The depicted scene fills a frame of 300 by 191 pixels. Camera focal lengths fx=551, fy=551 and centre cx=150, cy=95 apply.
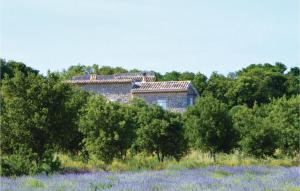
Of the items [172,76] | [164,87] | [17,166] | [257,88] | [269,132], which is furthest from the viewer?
[172,76]

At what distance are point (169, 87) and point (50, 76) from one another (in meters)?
27.2

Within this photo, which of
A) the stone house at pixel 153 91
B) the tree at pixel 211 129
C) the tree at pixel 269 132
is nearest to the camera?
the tree at pixel 211 129

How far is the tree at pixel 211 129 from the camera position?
22000 mm

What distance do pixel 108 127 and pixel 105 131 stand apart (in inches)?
7.1

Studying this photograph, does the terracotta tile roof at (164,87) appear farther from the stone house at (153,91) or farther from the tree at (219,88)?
the tree at (219,88)

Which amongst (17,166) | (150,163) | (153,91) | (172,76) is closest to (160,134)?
(150,163)

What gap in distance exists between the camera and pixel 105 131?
18.7 meters

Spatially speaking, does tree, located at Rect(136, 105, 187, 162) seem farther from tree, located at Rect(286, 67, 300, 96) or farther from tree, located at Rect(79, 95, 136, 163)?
tree, located at Rect(286, 67, 300, 96)

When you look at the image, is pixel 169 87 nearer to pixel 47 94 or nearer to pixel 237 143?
pixel 237 143

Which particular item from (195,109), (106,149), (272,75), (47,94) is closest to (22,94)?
(47,94)

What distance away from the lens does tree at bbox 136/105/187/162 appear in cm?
2078

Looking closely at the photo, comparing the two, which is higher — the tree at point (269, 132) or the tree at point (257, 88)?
the tree at point (257, 88)

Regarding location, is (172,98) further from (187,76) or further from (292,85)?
(292,85)

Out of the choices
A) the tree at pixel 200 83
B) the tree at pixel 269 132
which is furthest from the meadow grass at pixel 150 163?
the tree at pixel 200 83
